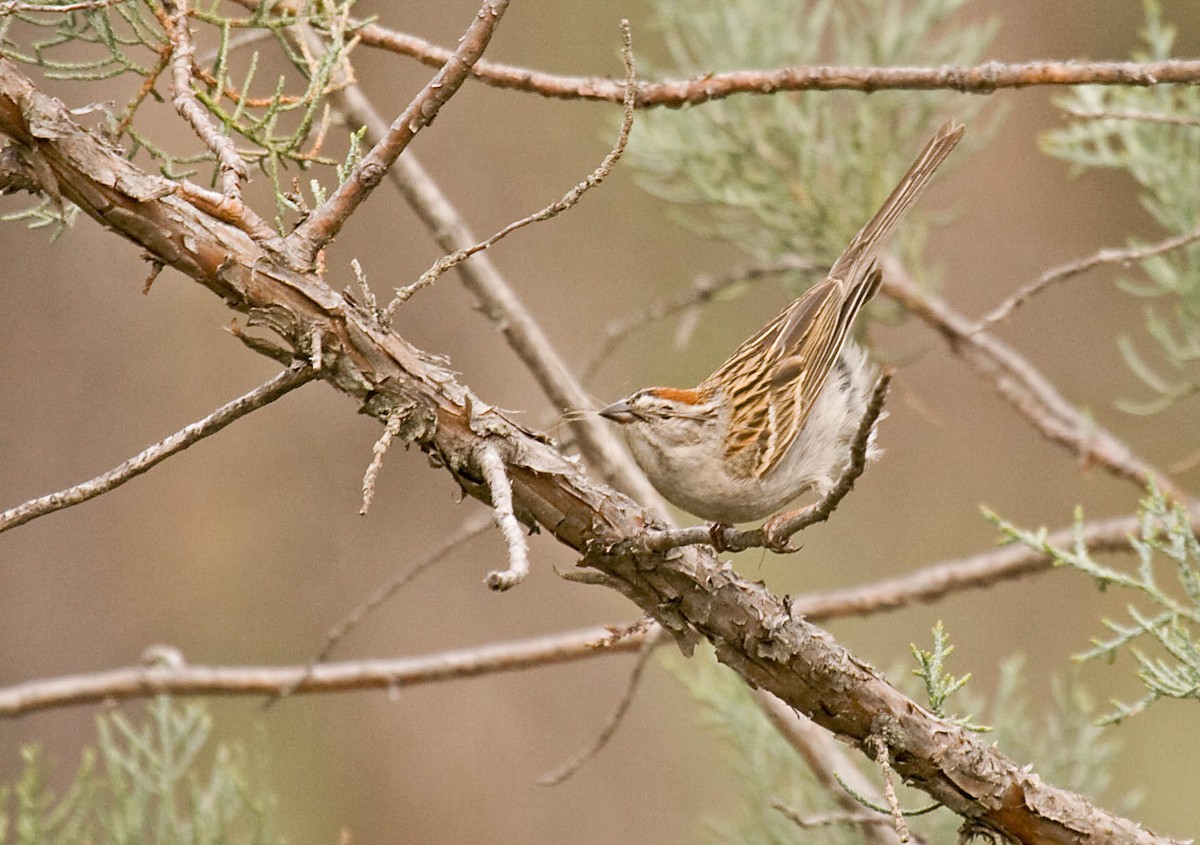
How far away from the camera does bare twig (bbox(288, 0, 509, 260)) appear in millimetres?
1954

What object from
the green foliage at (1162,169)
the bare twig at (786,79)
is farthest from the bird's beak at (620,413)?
the green foliage at (1162,169)

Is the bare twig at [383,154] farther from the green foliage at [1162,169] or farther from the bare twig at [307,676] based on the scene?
the green foliage at [1162,169]

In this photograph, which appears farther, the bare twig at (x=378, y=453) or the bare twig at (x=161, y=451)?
the bare twig at (x=161, y=451)

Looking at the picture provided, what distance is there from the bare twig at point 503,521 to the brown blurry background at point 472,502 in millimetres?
2890

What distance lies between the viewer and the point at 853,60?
4.82 meters

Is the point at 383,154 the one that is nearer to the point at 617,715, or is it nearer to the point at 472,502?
the point at 617,715

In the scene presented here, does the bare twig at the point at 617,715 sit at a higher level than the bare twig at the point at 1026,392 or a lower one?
lower

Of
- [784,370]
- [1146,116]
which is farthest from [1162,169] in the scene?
[784,370]

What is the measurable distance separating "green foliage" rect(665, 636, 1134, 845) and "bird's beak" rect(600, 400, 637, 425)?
125cm

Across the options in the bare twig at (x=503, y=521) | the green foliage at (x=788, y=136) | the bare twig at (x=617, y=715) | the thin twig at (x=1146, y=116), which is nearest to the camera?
the bare twig at (x=503, y=521)

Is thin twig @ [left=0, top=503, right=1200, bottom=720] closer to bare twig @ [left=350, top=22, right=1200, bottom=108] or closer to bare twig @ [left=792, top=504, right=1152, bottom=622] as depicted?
bare twig @ [left=792, top=504, right=1152, bottom=622]

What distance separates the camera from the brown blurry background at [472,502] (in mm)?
5969

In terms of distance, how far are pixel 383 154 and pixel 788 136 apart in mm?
2913

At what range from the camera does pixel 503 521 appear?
173 cm
